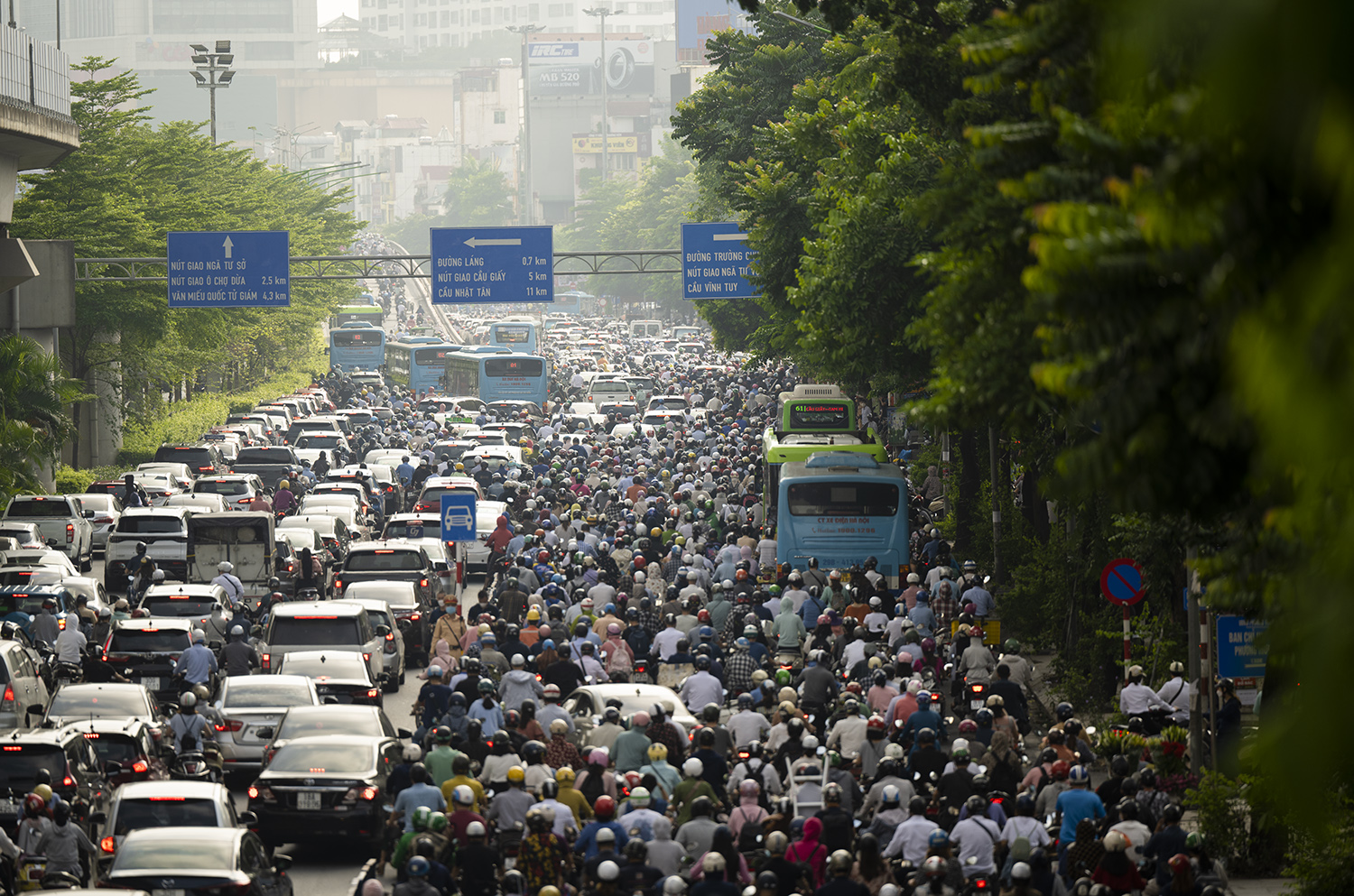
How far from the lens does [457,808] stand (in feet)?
43.7

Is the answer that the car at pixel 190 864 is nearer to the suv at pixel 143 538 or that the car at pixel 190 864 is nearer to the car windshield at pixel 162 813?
the car windshield at pixel 162 813

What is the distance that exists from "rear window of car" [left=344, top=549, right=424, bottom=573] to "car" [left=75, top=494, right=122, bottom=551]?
11422 mm

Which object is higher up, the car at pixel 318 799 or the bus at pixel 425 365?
the bus at pixel 425 365

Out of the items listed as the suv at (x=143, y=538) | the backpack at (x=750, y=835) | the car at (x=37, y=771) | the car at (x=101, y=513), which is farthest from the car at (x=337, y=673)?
the car at (x=101, y=513)

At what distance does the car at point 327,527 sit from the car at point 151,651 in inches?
422

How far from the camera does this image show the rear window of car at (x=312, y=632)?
21.7 m

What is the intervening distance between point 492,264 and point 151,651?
88.8 feet

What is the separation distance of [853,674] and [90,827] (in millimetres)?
7944

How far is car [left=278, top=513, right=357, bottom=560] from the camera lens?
109 feet

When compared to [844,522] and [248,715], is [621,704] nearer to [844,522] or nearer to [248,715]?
[248,715]

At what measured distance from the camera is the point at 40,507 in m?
34.2

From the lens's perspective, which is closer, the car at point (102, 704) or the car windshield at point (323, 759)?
the car windshield at point (323, 759)

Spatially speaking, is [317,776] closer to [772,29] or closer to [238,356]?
[772,29]

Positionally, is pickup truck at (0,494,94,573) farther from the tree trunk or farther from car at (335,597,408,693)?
the tree trunk
